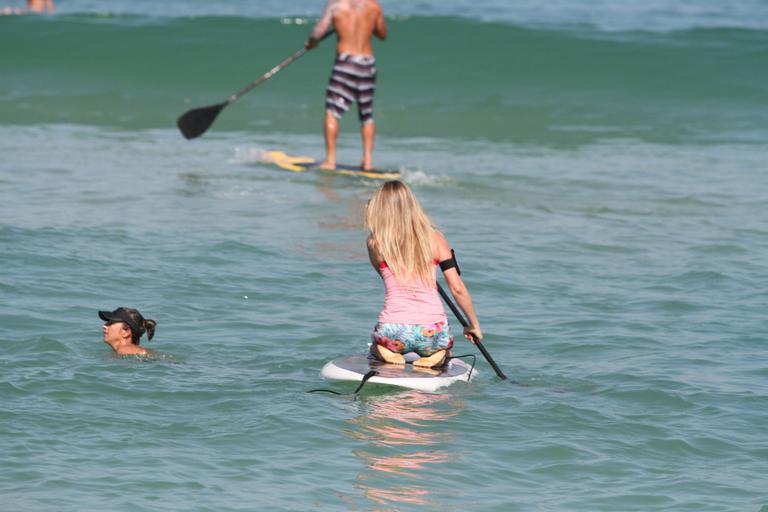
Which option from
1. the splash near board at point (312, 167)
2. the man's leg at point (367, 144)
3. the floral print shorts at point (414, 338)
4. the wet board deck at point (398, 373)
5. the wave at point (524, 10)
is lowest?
the wet board deck at point (398, 373)

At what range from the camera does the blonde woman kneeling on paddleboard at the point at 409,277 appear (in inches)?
249

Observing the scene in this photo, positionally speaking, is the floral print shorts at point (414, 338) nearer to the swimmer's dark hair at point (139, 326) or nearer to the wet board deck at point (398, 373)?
the wet board deck at point (398, 373)

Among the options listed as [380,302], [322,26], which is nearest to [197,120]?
[322,26]

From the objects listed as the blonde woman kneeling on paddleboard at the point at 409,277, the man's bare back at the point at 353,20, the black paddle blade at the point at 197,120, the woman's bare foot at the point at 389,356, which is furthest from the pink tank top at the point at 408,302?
the black paddle blade at the point at 197,120

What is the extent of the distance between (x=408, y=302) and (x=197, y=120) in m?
7.70

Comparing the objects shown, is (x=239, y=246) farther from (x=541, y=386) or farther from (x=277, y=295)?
(x=541, y=386)

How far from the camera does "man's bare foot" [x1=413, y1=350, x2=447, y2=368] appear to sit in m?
6.49

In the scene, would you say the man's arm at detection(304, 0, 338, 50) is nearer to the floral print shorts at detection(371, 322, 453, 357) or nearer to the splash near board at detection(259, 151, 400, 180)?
the splash near board at detection(259, 151, 400, 180)

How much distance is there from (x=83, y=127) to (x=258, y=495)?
12425 mm

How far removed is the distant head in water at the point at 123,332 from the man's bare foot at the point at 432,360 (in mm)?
1495

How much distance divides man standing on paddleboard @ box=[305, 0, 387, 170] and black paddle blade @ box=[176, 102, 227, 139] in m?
1.27

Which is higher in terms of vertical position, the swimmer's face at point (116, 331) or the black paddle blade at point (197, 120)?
the black paddle blade at point (197, 120)

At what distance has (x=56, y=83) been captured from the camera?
67.7ft

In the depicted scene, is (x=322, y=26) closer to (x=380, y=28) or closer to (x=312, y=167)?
(x=380, y=28)
